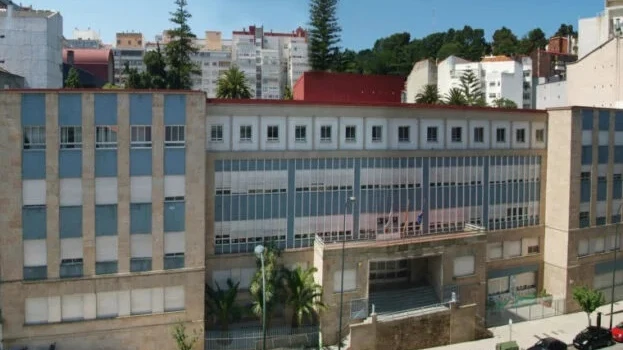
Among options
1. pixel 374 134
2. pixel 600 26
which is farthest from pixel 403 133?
pixel 600 26

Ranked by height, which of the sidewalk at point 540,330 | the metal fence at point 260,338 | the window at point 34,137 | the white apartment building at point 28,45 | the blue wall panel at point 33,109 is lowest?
the sidewalk at point 540,330

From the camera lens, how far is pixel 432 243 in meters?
32.7

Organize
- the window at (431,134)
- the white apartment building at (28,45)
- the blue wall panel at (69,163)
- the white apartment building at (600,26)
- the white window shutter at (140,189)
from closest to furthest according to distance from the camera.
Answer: the blue wall panel at (69,163) < the white window shutter at (140,189) < the window at (431,134) < the white apartment building at (28,45) < the white apartment building at (600,26)

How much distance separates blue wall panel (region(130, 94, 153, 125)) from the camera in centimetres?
2728

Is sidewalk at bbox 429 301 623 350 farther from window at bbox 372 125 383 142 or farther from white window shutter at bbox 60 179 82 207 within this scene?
white window shutter at bbox 60 179 82 207

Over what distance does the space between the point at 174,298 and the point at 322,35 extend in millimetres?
41647

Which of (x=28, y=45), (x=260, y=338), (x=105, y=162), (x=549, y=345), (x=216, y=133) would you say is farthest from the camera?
(x=28, y=45)

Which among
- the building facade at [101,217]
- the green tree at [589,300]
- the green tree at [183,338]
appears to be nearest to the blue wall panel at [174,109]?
the building facade at [101,217]

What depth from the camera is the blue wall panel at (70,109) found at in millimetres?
26438

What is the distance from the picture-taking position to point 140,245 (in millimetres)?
27812

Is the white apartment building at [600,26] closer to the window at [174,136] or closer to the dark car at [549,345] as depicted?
the dark car at [549,345]

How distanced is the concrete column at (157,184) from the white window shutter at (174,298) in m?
1.27

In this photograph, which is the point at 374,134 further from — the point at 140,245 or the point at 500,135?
the point at 140,245

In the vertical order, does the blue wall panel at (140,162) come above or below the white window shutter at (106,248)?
above
